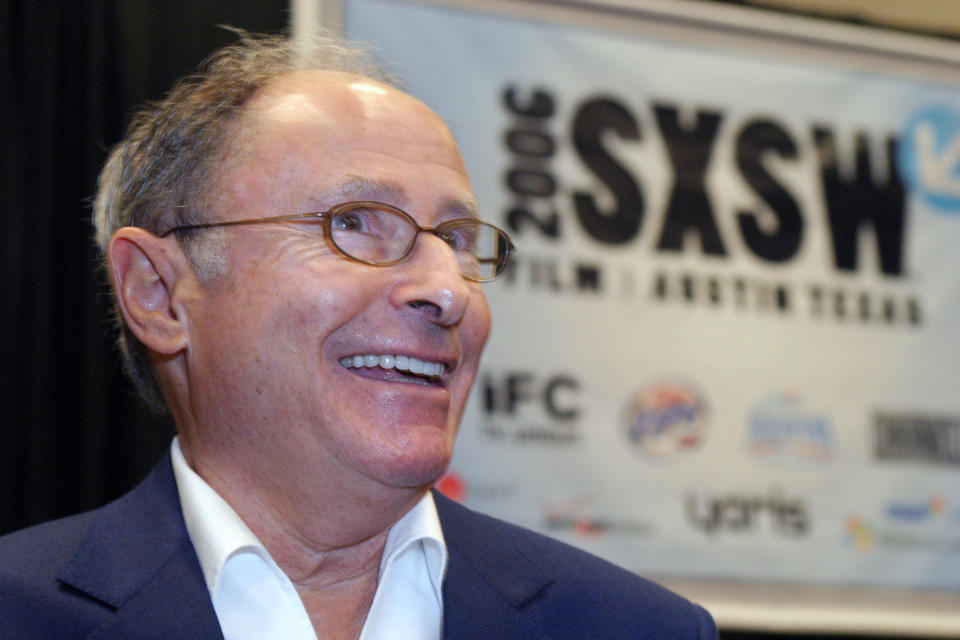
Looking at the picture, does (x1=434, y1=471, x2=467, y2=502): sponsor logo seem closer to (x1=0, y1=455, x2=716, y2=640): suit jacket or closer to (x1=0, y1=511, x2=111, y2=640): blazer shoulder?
(x1=0, y1=455, x2=716, y2=640): suit jacket

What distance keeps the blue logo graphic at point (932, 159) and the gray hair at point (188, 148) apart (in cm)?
217

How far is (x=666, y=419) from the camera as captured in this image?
3.17 metres

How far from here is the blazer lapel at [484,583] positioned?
1.58m

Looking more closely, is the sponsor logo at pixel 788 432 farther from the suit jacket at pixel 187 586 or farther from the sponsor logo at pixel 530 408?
the suit jacket at pixel 187 586

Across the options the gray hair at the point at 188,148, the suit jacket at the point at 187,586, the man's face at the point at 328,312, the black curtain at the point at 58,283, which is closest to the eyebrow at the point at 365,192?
the man's face at the point at 328,312

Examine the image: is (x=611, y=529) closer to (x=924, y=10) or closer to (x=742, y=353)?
(x=742, y=353)

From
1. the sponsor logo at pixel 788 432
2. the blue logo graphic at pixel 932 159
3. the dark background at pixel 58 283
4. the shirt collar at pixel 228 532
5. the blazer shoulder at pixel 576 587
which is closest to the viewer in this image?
the shirt collar at pixel 228 532

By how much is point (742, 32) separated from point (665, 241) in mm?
704

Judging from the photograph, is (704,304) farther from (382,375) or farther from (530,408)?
(382,375)

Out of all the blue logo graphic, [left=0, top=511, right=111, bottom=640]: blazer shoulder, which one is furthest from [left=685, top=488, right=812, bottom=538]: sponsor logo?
[left=0, top=511, right=111, bottom=640]: blazer shoulder

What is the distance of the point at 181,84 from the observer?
1.93 meters

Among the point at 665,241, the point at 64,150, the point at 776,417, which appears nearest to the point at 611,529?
the point at 776,417

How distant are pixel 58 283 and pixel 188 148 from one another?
1147 millimetres

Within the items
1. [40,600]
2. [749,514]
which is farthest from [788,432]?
[40,600]
